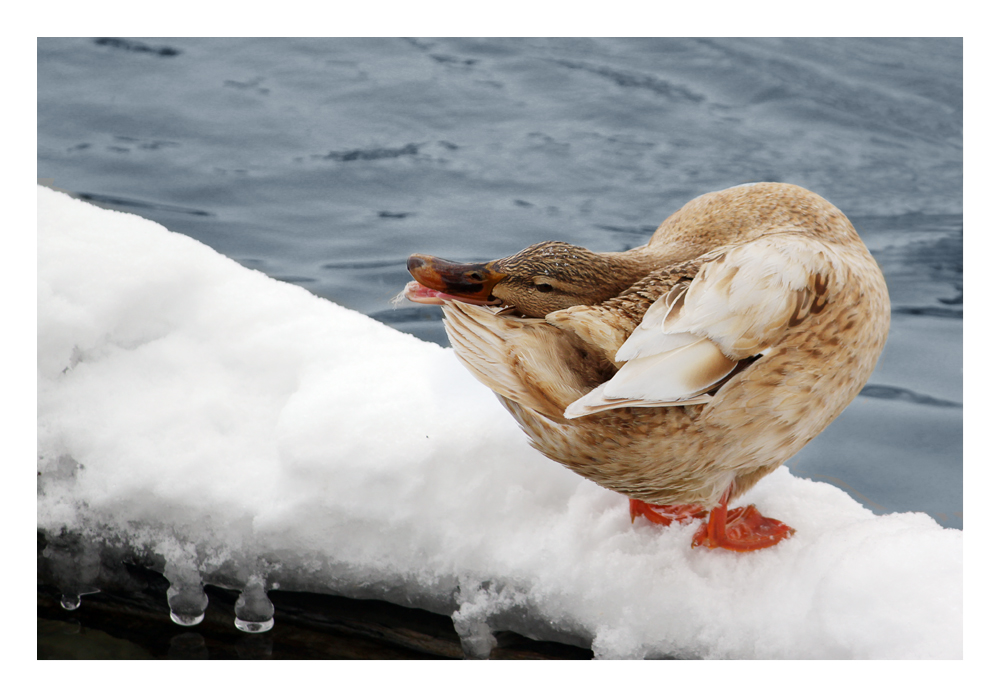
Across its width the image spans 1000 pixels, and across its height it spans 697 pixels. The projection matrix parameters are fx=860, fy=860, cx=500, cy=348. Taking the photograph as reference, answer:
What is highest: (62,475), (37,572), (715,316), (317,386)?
(715,316)

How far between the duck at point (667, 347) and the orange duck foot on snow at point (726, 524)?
168 mm

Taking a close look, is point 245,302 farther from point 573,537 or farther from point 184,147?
point 184,147

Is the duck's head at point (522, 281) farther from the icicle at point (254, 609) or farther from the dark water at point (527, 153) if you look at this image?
the dark water at point (527, 153)

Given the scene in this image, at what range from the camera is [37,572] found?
1901 mm

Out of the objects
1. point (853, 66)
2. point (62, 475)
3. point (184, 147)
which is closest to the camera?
point (62, 475)

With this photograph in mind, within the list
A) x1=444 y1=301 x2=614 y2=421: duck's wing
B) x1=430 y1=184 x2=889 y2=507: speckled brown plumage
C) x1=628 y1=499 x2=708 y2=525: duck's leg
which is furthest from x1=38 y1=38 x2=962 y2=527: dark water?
x1=444 y1=301 x2=614 y2=421: duck's wing

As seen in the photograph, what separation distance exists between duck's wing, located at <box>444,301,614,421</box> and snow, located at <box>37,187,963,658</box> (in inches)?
18.1

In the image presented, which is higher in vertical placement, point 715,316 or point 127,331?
point 715,316

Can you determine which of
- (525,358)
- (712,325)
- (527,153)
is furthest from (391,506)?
(527,153)

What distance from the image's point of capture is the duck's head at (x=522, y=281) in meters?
1.63

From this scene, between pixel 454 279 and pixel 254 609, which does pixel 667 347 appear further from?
pixel 254 609

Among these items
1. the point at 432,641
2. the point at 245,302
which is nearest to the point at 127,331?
the point at 245,302

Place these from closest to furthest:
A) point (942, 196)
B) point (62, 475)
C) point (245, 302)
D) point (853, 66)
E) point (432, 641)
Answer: point (432, 641) < point (62, 475) < point (245, 302) < point (942, 196) < point (853, 66)

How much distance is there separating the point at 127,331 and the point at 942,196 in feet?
11.4
